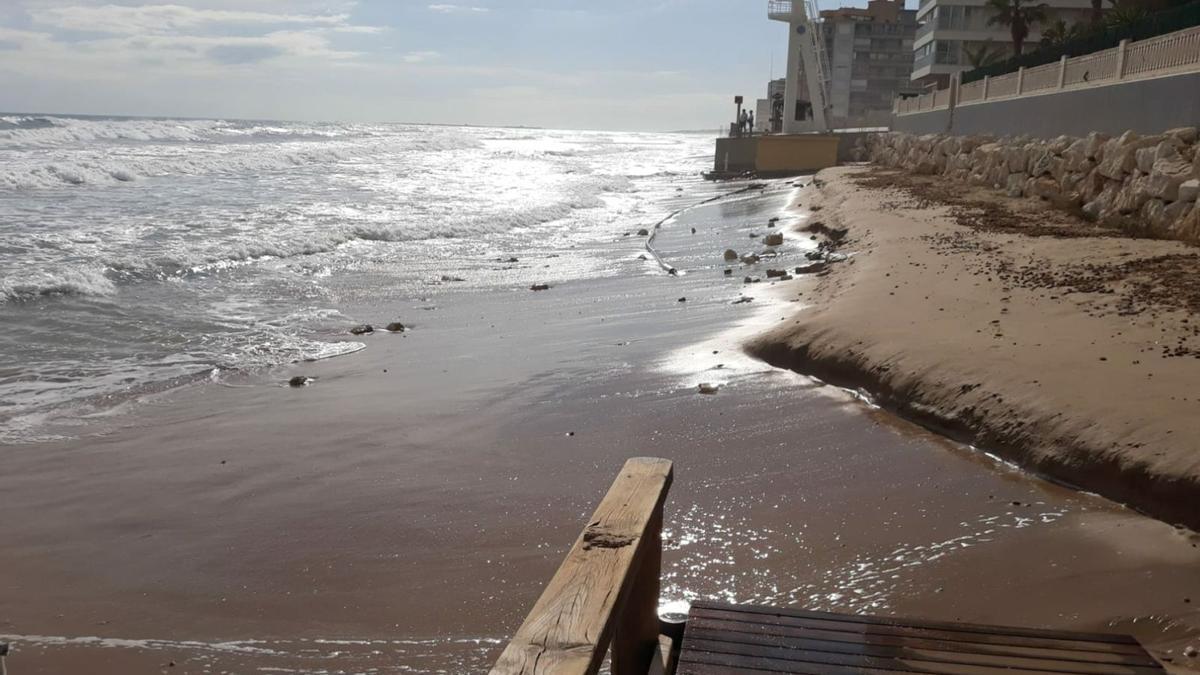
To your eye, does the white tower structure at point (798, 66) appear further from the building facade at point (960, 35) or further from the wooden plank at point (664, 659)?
the wooden plank at point (664, 659)

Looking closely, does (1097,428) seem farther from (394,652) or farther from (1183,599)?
(394,652)

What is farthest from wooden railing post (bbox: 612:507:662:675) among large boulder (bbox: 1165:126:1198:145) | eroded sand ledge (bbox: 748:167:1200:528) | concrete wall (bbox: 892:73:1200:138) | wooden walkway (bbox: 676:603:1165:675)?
concrete wall (bbox: 892:73:1200:138)

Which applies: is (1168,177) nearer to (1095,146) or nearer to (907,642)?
(1095,146)

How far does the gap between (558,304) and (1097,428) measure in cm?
755

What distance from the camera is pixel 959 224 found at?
14.0 meters

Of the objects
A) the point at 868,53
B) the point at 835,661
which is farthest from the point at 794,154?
the point at 868,53

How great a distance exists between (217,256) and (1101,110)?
48.0ft

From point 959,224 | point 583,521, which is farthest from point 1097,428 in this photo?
point 959,224

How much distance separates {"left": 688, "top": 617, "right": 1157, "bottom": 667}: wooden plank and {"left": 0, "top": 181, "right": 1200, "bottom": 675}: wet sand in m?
0.71

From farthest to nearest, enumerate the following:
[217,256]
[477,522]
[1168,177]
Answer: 1. [217,256]
2. [1168,177]
3. [477,522]

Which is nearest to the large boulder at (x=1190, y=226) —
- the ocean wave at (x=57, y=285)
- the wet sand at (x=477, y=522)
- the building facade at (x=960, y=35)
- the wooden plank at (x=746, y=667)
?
the wet sand at (x=477, y=522)

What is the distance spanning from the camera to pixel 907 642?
3.11m

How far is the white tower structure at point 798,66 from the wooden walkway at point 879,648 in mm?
46191

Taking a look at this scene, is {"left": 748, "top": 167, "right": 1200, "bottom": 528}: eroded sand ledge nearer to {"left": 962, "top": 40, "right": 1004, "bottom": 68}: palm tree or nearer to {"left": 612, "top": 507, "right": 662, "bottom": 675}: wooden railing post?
{"left": 612, "top": 507, "right": 662, "bottom": 675}: wooden railing post
